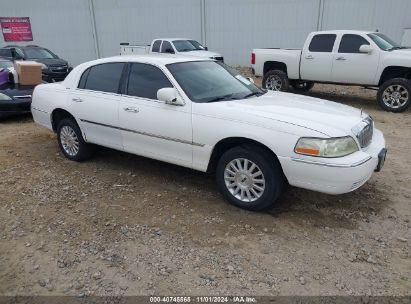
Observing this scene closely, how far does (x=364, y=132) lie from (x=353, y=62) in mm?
6320

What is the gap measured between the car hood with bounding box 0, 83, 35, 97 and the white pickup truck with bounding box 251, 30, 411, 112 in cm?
643

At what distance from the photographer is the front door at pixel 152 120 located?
171 inches

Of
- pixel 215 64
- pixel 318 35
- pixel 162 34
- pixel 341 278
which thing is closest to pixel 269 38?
pixel 162 34

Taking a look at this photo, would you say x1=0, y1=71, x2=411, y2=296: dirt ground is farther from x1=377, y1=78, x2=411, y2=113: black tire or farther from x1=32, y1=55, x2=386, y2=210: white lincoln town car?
x1=377, y1=78, x2=411, y2=113: black tire

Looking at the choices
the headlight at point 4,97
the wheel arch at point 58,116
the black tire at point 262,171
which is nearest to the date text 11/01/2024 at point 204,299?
the black tire at point 262,171

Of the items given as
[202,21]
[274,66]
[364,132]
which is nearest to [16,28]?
[202,21]

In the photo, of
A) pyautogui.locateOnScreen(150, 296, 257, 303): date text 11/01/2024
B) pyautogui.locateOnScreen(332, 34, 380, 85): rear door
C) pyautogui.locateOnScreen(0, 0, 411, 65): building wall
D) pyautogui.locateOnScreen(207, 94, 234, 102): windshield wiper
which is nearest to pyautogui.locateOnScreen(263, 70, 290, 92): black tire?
pyautogui.locateOnScreen(332, 34, 380, 85): rear door

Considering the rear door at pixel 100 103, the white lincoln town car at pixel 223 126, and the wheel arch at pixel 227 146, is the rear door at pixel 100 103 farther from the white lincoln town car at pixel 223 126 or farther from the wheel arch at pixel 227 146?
the wheel arch at pixel 227 146

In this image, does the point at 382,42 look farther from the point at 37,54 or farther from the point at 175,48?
the point at 37,54

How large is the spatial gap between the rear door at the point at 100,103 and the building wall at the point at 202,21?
45.8ft

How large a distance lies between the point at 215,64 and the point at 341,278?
10.5 ft

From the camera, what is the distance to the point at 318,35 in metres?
10.3

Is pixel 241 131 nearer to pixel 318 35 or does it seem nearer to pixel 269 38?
pixel 318 35

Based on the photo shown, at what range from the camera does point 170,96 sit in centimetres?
425
